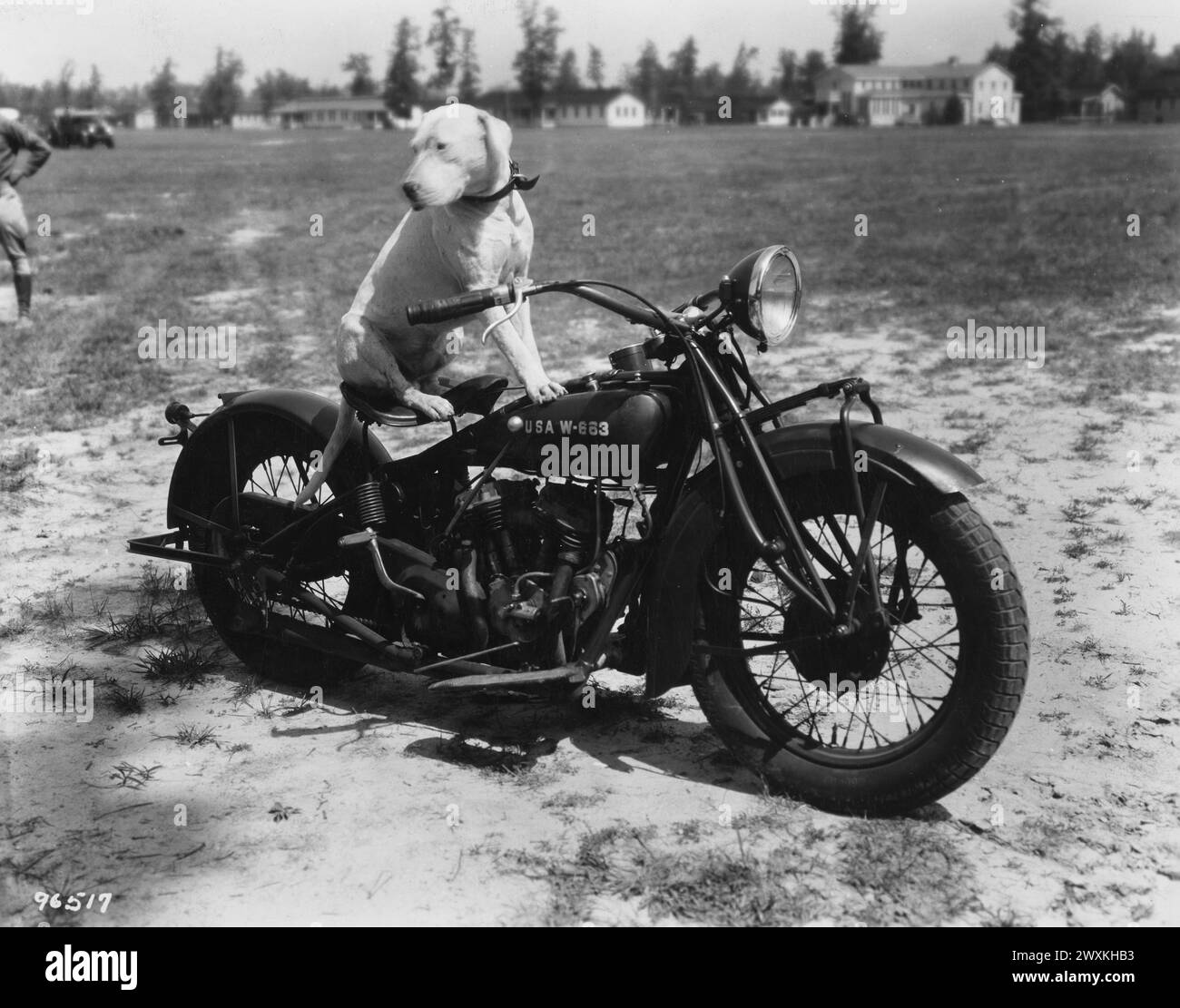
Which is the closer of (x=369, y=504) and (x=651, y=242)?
(x=369, y=504)

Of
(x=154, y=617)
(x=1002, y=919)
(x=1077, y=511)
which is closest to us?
(x=1002, y=919)

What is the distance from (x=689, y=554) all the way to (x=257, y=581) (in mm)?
1567

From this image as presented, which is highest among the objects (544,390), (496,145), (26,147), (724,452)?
(26,147)

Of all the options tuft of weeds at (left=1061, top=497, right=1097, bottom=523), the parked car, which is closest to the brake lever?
tuft of weeds at (left=1061, top=497, right=1097, bottom=523)

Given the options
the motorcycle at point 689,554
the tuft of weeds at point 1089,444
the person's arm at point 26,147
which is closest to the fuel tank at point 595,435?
the motorcycle at point 689,554

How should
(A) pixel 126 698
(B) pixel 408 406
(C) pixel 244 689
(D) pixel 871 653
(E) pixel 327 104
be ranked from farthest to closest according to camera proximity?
(E) pixel 327 104 < (C) pixel 244 689 < (A) pixel 126 698 < (B) pixel 408 406 < (D) pixel 871 653

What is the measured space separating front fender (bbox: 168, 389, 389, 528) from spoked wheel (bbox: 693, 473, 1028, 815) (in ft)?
4.34

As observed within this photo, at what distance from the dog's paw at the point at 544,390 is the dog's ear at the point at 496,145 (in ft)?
1.89

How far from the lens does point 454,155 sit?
3492mm

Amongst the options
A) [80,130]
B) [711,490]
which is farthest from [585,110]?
[711,490]

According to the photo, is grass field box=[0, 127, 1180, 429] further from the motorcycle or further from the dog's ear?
the dog's ear

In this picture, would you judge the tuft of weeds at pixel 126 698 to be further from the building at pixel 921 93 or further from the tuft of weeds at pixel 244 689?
the building at pixel 921 93

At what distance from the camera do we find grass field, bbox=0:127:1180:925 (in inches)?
121

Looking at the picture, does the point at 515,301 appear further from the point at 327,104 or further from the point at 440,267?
the point at 327,104
